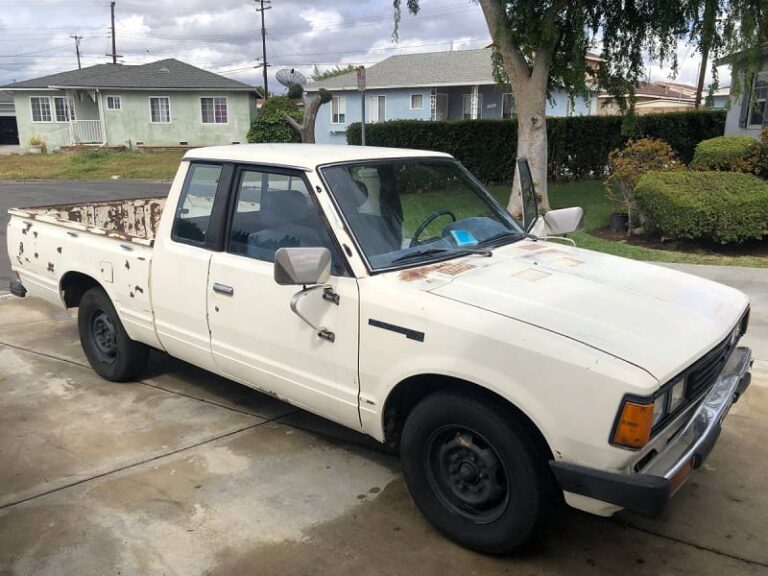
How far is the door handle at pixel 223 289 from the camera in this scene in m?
3.83

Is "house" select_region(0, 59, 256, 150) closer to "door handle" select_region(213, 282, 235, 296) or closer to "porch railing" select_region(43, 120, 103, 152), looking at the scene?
"porch railing" select_region(43, 120, 103, 152)

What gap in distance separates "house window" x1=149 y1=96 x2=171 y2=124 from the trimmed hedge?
20334 millimetres

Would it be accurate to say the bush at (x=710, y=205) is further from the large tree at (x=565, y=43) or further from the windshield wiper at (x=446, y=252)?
the windshield wiper at (x=446, y=252)

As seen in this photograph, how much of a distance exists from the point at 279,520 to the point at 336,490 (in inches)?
15.4

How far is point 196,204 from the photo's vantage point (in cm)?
427

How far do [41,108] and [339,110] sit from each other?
17250mm

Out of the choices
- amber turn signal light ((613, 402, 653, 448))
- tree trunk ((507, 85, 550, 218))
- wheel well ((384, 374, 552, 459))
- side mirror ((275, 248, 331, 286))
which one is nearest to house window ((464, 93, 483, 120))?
tree trunk ((507, 85, 550, 218))

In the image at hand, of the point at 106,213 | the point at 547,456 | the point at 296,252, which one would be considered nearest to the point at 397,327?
the point at 296,252

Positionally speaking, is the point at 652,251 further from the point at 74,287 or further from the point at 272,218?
the point at 74,287

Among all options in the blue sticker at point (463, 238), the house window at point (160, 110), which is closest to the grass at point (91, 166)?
the house window at point (160, 110)

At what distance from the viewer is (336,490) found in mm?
3629

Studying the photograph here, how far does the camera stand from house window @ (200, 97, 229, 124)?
118 feet

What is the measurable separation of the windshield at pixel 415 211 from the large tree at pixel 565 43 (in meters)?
8.01

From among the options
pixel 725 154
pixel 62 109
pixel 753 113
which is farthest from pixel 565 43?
pixel 62 109
